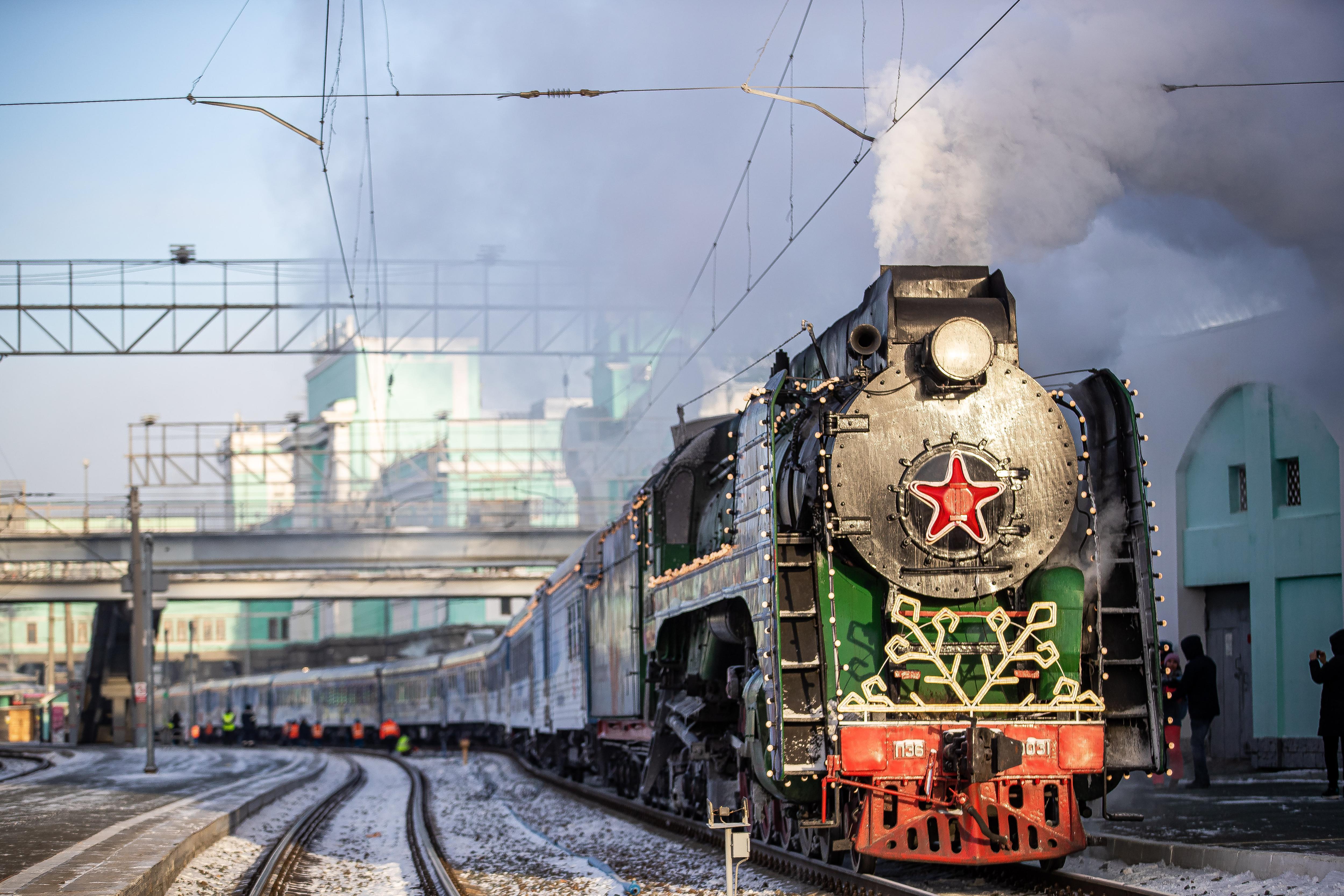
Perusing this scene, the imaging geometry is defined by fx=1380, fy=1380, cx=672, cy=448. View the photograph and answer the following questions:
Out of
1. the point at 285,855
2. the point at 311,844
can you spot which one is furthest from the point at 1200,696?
the point at 311,844

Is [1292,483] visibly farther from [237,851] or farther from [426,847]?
[237,851]

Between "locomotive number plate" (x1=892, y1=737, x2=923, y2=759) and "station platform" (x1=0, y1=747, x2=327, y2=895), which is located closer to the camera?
"locomotive number plate" (x1=892, y1=737, x2=923, y2=759)

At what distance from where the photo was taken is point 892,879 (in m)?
9.52

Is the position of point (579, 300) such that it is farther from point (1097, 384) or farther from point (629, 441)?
point (1097, 384)

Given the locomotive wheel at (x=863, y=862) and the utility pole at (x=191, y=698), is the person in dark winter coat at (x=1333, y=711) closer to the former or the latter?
the locomotive wheel at (x=863, y=862)

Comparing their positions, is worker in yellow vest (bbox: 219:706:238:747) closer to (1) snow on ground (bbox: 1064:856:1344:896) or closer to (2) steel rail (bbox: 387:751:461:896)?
(2) steel rail (bbox: 387:751:461:896)

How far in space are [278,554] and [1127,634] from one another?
1278 inches

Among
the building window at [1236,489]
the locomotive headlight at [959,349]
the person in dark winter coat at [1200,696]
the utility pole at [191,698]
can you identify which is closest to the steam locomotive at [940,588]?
the locomotive headlight at [959,349]

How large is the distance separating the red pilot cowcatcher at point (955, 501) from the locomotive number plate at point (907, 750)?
47.6 inches

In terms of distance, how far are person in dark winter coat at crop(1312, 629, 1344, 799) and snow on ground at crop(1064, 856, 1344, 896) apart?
3171 mm

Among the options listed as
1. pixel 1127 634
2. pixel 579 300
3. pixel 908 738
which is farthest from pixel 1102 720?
pixel 579 300

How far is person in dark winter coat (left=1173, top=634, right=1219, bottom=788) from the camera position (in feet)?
42.0

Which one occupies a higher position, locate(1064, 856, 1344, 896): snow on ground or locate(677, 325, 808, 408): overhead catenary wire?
locate(677, 325, 808, 408): overhead catenary wire

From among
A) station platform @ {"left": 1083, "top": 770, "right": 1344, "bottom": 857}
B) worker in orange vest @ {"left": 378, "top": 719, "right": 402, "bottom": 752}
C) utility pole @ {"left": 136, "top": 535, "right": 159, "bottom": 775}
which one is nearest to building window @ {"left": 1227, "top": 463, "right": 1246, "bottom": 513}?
station platform @ {"left": 1083, "top": 770, "right": 1344, "bottom": 857}
